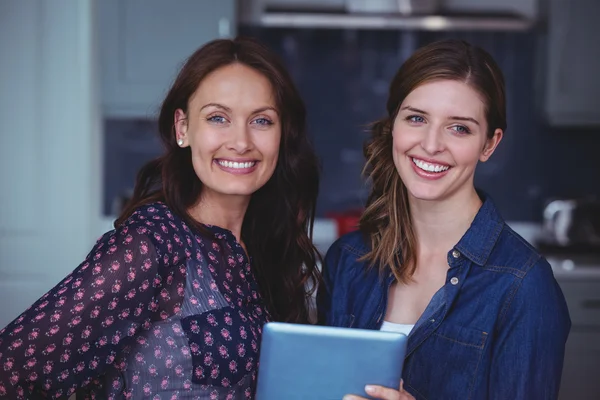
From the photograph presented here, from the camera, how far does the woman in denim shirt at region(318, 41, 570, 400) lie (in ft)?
5.20

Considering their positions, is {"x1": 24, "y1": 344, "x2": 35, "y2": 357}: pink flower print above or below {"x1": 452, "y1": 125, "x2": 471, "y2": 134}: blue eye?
below

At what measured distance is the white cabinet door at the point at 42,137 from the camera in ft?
13.2

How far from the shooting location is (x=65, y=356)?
1405mm

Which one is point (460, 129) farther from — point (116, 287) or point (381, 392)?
point (116, 287)

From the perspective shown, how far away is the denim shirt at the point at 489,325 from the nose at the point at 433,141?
19cm

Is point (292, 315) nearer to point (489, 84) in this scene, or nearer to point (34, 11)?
point (489, 84)

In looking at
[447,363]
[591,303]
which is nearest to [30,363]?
[447,363]

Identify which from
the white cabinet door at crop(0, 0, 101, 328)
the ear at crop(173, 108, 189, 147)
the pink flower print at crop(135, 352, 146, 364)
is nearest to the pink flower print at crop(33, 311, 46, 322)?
the pink flower print at crop(135, 352, 146, 364)

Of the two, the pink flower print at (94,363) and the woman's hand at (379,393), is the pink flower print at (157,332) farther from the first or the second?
the woman's hand at (379,393)

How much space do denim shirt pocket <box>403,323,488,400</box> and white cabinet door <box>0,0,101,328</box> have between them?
270 centimetres

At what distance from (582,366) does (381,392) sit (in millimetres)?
2343

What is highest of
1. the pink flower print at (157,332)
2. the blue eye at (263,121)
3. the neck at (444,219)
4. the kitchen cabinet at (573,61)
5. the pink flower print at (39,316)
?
the kitchen cabinet at (573,61)

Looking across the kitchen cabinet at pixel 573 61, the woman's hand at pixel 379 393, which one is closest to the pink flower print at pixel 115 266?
the woman's hand at pixel 379 393

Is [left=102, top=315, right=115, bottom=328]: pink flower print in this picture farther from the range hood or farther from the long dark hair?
the range hood
